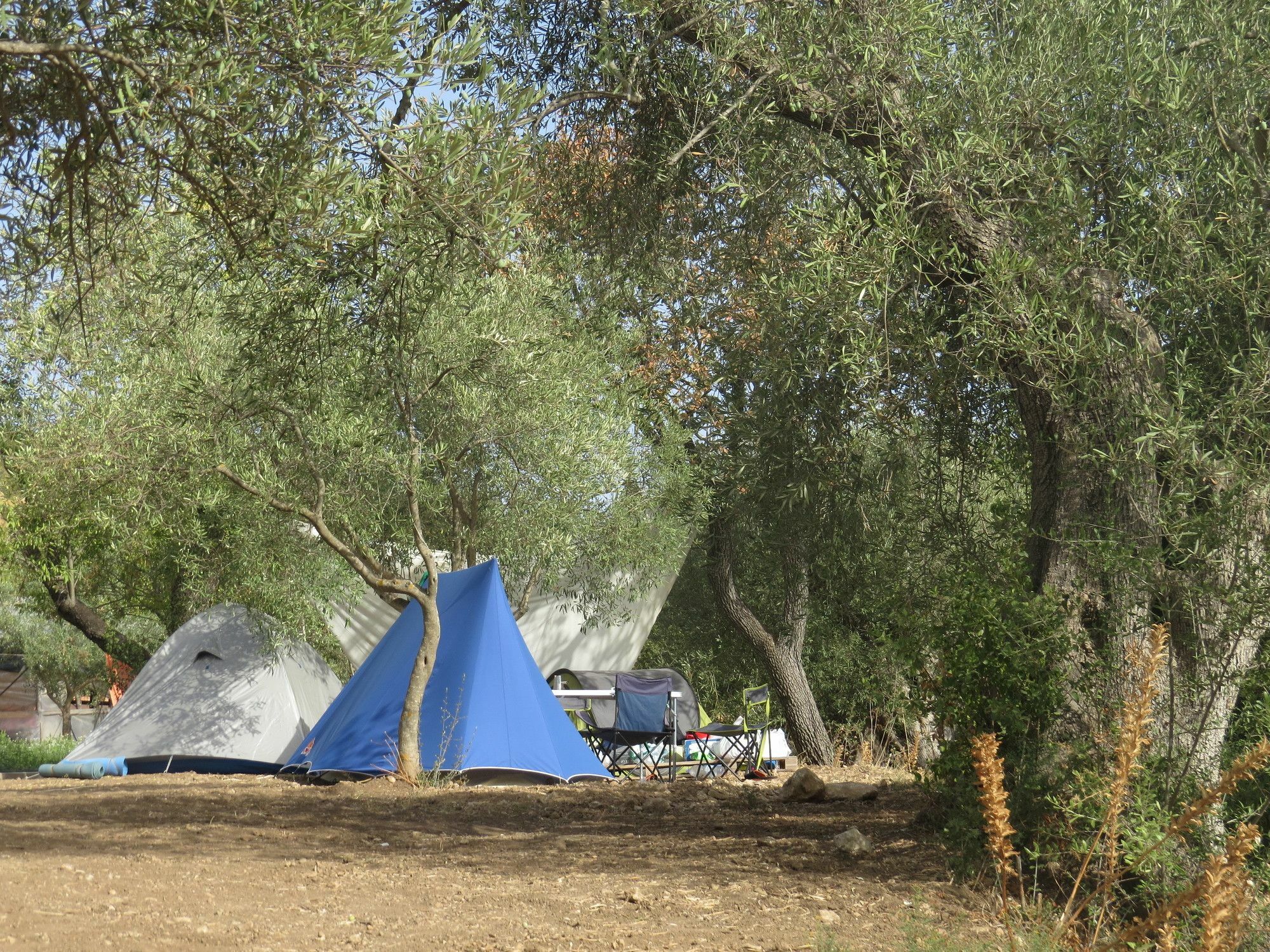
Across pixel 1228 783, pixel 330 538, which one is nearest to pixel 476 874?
pixel 1228 783

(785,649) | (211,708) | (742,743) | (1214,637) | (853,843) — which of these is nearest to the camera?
(1214,637)

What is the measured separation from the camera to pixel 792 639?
14406 mm

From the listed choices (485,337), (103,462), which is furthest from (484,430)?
(103,462)

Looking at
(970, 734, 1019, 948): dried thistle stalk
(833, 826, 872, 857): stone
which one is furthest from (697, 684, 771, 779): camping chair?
(970, 734, 1019, 948): dried thistle stalk

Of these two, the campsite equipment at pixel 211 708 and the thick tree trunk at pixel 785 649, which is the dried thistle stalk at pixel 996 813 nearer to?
the thick tree trunk at pixel 785 649

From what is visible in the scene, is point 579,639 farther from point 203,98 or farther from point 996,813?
point 996,813

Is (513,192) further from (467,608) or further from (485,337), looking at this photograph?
(467,608)

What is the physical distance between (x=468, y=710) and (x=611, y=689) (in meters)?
4.50

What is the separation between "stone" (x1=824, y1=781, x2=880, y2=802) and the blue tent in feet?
8.65

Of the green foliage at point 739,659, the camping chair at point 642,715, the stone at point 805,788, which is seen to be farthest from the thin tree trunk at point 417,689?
the green foliage at point 739,659

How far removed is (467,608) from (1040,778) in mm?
6628

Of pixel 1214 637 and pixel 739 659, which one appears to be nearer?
pixel 1214 637

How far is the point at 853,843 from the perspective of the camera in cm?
605

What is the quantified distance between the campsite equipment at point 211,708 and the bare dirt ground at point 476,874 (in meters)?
3.43
